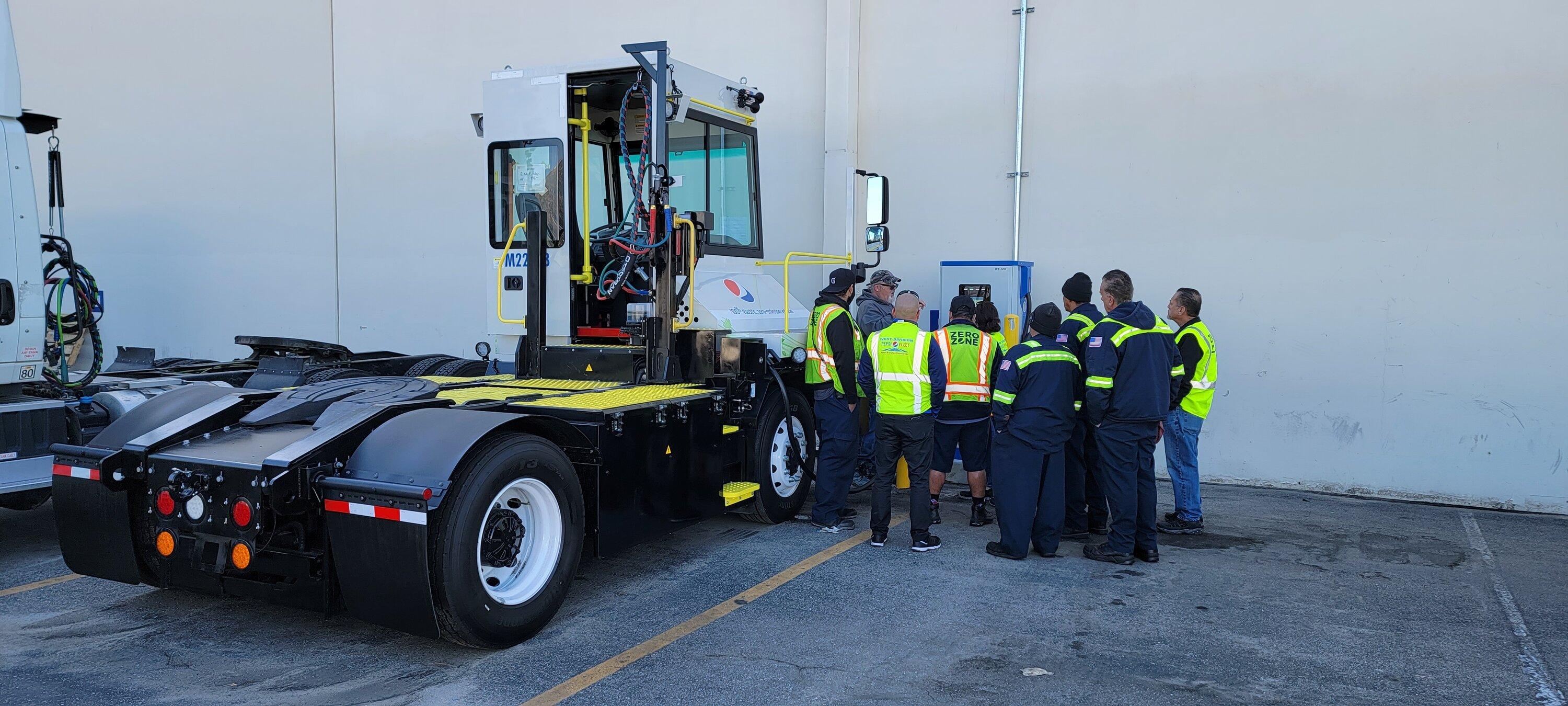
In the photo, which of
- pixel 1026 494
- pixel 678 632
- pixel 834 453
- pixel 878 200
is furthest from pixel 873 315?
pixel 678 632

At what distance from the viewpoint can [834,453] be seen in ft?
22.0

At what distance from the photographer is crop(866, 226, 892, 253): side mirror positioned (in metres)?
7.02

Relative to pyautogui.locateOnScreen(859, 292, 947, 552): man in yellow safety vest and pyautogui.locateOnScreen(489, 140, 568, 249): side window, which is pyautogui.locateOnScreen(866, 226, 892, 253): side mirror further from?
pyautogui.locateOnScreen(489, 140, 568, 249): side window

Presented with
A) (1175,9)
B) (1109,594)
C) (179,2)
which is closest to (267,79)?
(179,2)

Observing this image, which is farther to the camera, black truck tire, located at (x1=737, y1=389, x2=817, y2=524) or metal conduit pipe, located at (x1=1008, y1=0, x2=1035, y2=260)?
metal conduit pipe, located at (x1=1008, y1=0, x2=1035, y2=260)

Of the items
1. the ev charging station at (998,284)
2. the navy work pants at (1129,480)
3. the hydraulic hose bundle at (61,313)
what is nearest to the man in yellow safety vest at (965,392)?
the navy work pants at (1129,480)

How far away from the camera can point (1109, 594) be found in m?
5.32

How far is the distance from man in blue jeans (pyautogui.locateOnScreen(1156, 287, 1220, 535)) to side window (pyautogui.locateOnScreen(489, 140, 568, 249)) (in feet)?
13.8

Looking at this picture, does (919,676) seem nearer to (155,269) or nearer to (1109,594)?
(1109,594)

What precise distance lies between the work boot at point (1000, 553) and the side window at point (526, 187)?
3.38m

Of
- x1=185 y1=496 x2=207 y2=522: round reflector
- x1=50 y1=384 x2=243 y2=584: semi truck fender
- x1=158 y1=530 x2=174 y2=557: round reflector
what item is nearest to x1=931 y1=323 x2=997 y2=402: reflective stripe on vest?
x1=185 y1=496 x2=207 y2=522: round reflector

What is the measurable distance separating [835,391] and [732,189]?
168 cm

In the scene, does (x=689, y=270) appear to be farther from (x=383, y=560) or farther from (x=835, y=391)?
(x=383, y=560)

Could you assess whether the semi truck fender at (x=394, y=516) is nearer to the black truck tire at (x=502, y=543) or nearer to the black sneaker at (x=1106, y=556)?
the black truck tire at (x=502, y=543)
